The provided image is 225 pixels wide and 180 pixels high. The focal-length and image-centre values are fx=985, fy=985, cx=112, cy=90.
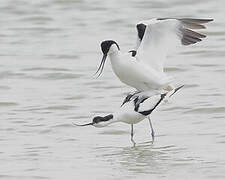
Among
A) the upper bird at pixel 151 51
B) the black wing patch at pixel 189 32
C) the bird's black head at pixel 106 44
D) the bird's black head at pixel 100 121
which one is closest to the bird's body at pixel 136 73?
the upper bird at pixel 151 51

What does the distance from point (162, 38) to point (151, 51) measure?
0.17 m

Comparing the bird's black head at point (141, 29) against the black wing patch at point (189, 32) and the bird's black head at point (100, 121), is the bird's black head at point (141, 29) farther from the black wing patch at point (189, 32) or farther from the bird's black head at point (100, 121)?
the bird's black head at point (100, 121)

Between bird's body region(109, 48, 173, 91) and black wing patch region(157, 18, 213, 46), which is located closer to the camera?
bird's body region(109, 48, 173, 91)

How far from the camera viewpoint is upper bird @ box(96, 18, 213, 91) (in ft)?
31.3

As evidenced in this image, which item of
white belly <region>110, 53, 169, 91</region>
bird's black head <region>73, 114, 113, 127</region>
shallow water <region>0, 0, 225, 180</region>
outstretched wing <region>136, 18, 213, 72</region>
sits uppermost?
outstretched wing <region>136, 18, 213, 72</region>

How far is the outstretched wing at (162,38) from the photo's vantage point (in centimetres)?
991

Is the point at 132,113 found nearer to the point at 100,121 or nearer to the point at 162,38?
the point at 100,121

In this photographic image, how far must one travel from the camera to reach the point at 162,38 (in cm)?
1001

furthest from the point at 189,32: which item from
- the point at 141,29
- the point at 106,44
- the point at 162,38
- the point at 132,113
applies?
the point at 132,113

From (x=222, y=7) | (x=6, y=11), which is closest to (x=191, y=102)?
(x=222, y=7)

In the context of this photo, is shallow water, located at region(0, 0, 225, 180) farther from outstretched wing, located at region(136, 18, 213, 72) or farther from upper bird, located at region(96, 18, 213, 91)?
outstretched wing, located at region(136, 18, 213, 72)

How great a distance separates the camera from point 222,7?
16438mm

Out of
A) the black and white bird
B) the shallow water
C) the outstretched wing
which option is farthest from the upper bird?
the shallow water

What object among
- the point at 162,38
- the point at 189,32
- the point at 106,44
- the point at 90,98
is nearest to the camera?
the point at 106,44
